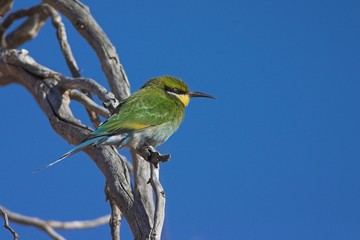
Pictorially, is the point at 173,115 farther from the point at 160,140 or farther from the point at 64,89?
the point at 64,89

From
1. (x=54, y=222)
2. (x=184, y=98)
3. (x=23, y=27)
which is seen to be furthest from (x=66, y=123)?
(x=23, y=27)

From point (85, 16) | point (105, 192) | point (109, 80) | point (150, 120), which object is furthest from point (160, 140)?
point (85, 16)

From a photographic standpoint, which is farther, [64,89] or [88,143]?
[64,89]

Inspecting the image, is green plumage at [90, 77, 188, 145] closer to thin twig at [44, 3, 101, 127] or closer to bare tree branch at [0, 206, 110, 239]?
A: thin twig at [44, 3, 101, 127]

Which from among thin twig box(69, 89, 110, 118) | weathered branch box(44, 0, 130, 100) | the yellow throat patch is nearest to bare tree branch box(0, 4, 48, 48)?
weathered branch box(44, 0, 130, 100)

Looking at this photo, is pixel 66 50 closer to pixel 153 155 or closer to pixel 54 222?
pixel 54 222

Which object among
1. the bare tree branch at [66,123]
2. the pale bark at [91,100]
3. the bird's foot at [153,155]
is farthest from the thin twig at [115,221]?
the bird's foot at [153,155]

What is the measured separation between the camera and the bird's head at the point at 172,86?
11.9 feet

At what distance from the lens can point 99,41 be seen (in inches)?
155

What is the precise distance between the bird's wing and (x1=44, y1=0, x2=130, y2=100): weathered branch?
35cm

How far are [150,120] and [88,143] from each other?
1.66 ft

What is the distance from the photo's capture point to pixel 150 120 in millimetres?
3268

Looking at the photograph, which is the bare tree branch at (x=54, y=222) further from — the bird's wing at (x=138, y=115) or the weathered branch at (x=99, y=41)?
the bird's wing at (x=138, y=115)

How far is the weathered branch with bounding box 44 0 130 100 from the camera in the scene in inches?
148
